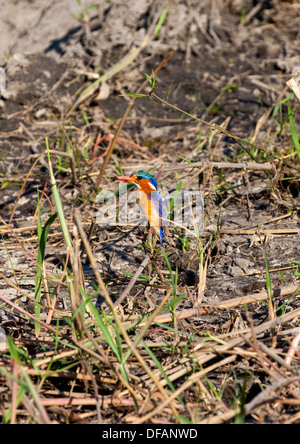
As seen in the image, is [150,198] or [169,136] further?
[169,136]

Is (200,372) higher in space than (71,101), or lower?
lower

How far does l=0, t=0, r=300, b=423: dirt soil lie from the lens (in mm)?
2240

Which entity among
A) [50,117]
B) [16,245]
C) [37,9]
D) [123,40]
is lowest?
[16,245]

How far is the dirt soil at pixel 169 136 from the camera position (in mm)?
2240

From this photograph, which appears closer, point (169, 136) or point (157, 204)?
point (157, 204)

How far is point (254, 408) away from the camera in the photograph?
154 cm

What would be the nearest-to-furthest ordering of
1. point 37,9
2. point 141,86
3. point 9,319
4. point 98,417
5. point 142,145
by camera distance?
point 98,417, point 9,319, point 142,145, point 141,86, point 37,9

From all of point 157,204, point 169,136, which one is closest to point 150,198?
point 157,204

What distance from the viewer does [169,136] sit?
3.64 metres

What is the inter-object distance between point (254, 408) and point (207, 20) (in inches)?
155

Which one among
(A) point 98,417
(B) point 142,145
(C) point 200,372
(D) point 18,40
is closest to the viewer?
(A) point 98,417

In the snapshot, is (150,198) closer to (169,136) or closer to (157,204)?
(157,204)
